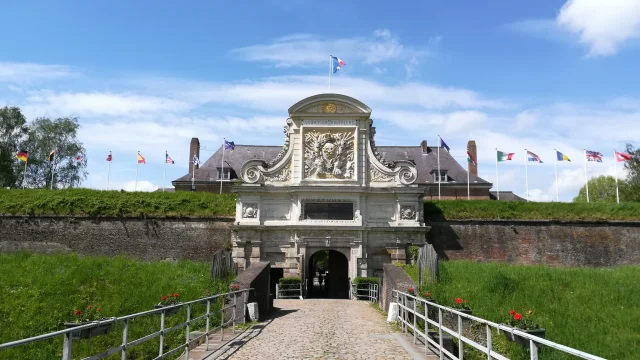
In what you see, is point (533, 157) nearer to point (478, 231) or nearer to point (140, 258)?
point (478, 231)

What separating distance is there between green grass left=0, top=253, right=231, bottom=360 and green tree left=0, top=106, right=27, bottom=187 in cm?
2838

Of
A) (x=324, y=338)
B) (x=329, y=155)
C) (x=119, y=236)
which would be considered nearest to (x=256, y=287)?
(x=324, y=338)

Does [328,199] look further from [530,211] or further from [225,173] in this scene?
[225,173]

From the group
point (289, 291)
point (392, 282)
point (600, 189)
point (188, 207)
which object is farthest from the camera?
point (600, 189)

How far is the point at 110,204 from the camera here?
2927cm

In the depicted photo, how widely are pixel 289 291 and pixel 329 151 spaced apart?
25.2ft

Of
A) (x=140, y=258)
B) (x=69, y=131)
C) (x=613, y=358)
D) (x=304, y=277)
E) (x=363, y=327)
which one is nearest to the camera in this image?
(x=613, y=358)

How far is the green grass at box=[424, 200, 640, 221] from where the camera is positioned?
1168 inches

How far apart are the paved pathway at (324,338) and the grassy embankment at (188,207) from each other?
556 inches

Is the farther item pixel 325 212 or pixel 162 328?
pixel 325 212

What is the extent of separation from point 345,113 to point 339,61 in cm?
392

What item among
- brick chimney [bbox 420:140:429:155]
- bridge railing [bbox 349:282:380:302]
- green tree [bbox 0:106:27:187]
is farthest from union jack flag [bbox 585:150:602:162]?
green tree [bbox 0:106:27:187]

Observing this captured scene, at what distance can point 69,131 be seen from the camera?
49.7m

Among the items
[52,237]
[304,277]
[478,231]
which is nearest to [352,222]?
[304,277]
